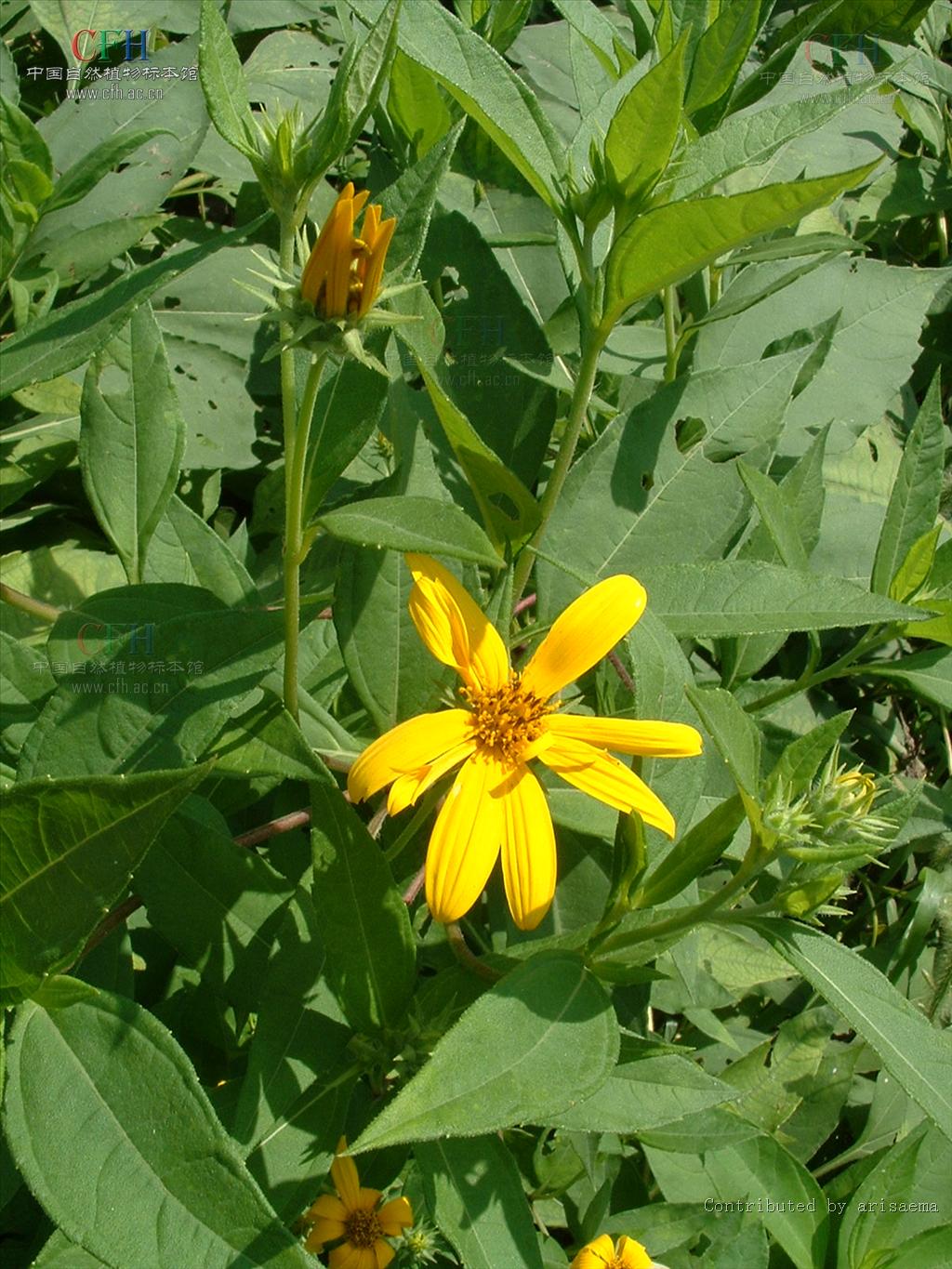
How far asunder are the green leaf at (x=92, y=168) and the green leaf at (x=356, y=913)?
967 mm

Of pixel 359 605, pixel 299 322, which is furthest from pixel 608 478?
pixel 299 322

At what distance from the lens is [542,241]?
1.97 meters

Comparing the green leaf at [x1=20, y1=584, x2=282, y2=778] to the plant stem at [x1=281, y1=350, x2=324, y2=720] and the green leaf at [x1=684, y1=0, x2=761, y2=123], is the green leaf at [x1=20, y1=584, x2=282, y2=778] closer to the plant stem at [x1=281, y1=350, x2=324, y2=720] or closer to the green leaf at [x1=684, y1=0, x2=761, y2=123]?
the plant stem at [x1=281, y1=350, x2=324, y2=720]

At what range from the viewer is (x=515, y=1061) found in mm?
1131

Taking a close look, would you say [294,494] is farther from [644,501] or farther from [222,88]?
[644,501]

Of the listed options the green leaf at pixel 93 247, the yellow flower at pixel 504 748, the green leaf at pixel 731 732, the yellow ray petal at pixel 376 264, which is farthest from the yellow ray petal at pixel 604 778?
the green leaf at pixel 93 247

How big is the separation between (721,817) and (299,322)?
0.70m

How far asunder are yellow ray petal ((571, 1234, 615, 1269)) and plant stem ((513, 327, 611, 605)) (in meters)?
0.97

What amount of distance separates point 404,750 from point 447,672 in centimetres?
34

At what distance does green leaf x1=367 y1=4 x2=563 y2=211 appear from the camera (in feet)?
4.26

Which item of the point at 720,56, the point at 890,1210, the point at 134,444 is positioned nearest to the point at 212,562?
the point at 134,444

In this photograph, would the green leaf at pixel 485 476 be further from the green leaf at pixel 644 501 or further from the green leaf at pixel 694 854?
the green leaf at pixel 694 854

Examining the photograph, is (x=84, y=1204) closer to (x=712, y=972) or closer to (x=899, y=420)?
(x=712, y=972)

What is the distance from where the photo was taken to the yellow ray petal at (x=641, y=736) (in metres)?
1.29
